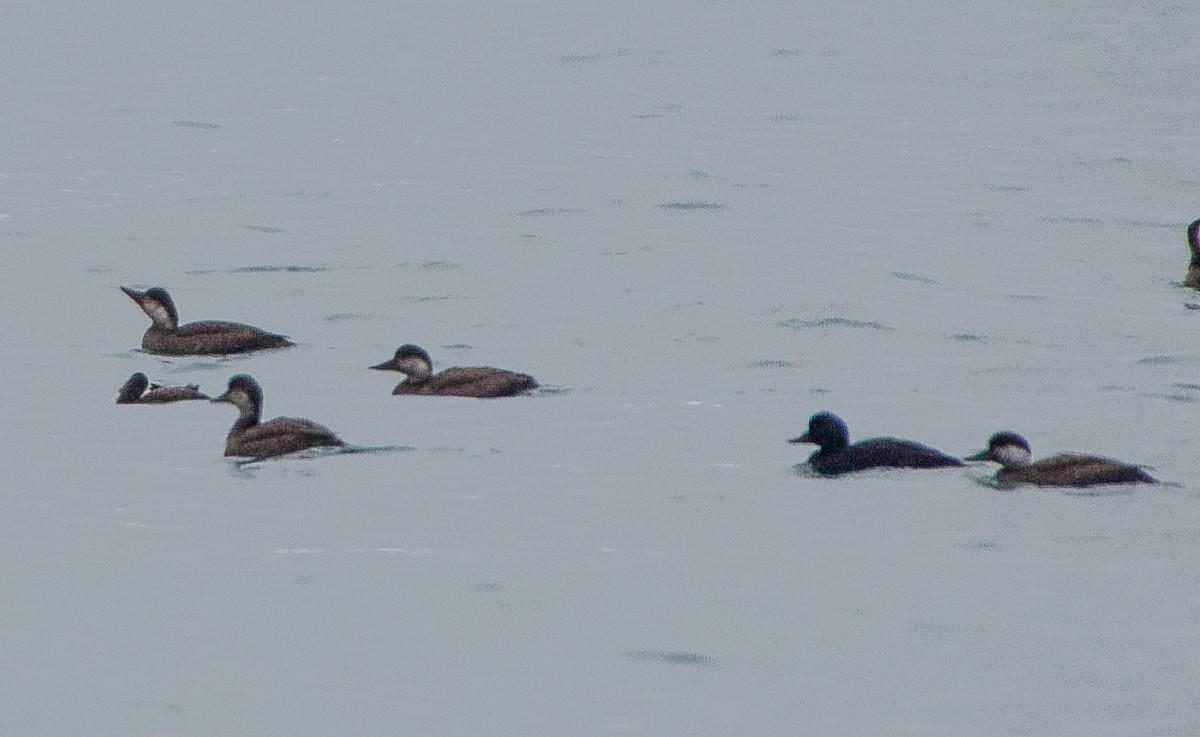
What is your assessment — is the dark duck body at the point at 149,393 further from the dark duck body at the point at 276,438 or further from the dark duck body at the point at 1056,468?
the dark duck body at the point at 1056,468

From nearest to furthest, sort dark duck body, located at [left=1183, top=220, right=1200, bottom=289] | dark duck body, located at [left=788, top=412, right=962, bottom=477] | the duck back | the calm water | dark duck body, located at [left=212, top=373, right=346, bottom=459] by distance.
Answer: the calm water → dark duck body, located at [left=788, top=412, right=962, bottom=477] → dark duck body, located at [left=212, top=373, right=346, bottom=459] → the duck back → dark duck body, located at [left=1183, top=220, right=1200, bottom=289]

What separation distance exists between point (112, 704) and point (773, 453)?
6001mm

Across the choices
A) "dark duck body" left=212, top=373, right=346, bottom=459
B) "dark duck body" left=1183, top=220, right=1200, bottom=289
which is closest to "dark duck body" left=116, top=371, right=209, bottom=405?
"dark duck body" left=212, top=373, right=346, bottom=459

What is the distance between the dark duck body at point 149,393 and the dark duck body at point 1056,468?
575cm

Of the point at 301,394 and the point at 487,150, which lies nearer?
the point at 301,394

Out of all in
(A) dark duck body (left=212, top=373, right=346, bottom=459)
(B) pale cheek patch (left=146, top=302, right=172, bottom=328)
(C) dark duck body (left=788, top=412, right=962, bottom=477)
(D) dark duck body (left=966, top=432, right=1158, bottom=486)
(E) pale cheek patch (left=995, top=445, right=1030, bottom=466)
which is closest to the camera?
(D) dark duck body (left=966, top=432, right=1158, bottom=486)

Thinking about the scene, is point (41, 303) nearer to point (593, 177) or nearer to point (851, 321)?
point (851, 321)

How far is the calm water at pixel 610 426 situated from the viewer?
952 cm

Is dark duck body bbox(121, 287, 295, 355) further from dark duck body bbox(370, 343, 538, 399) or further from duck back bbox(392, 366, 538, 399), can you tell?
duck back bbox(392, 366, 538, 399)

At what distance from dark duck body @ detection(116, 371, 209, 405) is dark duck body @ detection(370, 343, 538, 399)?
1407 mm

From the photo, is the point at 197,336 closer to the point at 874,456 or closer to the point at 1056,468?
the point at 874,456

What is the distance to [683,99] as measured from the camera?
4275 cm

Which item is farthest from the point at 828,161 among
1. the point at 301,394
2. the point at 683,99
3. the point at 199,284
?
the point at 301,394

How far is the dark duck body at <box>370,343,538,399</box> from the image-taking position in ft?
52.2
